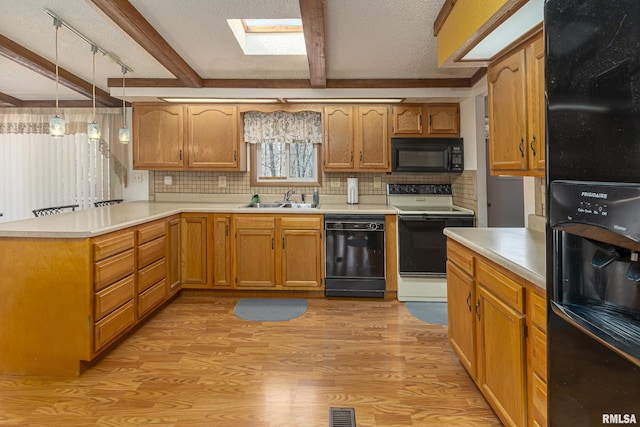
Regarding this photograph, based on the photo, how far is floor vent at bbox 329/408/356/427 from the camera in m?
1.83

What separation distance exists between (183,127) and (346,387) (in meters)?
3.17

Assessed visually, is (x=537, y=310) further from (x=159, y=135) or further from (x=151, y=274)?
(x=159, y=135)

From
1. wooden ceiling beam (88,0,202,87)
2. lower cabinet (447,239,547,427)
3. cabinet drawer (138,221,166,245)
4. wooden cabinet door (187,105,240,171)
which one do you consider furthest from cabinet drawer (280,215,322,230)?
lower cabinet (447,239,547,427)

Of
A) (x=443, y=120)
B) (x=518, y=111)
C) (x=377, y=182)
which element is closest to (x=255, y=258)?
(x=377, y=182)

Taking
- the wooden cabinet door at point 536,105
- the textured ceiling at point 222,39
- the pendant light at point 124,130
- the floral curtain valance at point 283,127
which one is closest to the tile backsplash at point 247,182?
the floral curtain valance at point 283,127

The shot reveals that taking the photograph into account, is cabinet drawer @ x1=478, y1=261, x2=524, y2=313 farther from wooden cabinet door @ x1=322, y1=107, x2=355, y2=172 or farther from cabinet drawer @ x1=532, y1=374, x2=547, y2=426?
wooden cabinet door @ x1=322, y1=107, x2=355, y2=172

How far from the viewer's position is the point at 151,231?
314 centimetres

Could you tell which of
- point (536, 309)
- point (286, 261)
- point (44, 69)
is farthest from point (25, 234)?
point (536, 309)

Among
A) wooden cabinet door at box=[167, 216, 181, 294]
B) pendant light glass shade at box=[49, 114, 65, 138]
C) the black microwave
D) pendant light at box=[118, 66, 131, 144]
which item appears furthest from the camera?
the black microwave

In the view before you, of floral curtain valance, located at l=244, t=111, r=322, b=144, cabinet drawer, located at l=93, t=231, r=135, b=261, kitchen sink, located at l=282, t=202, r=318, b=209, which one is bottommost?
cabinet drawer, located at l=93, t=231, r=135, b=261

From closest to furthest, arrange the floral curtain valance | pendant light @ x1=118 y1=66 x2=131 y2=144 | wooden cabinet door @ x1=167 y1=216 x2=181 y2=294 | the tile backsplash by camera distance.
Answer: pendant light @ x1=118 y1=66 x2=131 y2=144 → wooden cabinet door @ x1=167 y1=216 x2=181 y2=294 → the floral curtain valance → the tile backsplash

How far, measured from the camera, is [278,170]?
449 centimetres

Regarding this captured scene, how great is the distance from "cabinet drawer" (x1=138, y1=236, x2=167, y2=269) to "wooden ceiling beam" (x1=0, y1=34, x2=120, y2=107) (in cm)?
180

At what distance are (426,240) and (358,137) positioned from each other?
1298 millimetres
